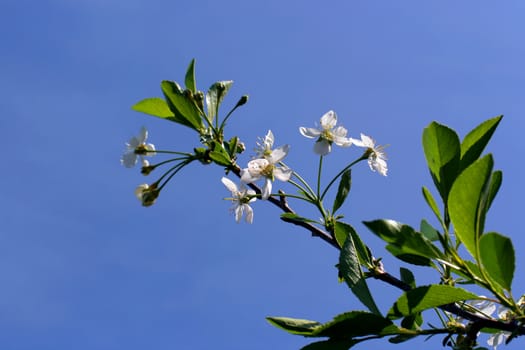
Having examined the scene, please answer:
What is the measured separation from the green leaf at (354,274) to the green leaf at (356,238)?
0.20 m

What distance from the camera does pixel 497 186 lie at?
1.73m

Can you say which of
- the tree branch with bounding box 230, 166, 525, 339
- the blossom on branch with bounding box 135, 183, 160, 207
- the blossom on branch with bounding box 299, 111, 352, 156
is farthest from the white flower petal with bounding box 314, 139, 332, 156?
the blossom on branch with bounding box 135, 183, 160, 207

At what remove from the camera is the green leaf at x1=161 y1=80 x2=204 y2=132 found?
7.77 feet

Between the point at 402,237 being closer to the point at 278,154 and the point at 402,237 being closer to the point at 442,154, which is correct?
the point at 442,154

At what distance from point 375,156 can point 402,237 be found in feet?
3.87

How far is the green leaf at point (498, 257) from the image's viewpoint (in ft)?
4.72

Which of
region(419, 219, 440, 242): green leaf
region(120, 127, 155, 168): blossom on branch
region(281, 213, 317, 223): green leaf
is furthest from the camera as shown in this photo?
region(120, 127, 155, 168): blossom on branch

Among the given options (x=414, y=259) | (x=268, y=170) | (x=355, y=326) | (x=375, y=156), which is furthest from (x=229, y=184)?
(x=355, y=326)

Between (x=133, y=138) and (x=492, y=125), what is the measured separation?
1418mm

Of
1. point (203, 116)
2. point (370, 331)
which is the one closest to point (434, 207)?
point (370, 331)

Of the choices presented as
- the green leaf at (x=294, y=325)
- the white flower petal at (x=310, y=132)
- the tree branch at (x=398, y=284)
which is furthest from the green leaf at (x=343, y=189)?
the green leaf at (x=294, y=325)

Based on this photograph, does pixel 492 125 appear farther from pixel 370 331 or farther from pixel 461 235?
pixel 370 331

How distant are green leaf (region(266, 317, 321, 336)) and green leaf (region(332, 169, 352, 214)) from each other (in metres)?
0.55

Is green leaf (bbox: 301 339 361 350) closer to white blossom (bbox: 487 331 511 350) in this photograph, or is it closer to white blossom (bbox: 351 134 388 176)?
white blossom (bbox: 487 331 511 350)
